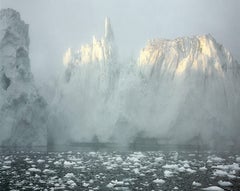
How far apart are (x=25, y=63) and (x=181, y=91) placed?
25.9 metres

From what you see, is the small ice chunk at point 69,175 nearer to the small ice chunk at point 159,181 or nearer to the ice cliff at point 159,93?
the small ice chunk at point 159,181

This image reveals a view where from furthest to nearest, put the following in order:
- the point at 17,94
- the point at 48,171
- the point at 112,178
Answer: the point at 17,94 → the point at 48,171 → the point at 112,178

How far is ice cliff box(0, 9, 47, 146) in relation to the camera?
44188mm

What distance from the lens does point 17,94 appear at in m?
45.6

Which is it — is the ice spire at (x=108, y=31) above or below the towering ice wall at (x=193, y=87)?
above

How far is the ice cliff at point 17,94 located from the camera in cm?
4419

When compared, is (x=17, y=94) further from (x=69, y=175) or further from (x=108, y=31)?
(x=69, y=175)

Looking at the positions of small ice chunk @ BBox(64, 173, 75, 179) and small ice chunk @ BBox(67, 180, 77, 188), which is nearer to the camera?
small ice chunk @ BBox(67, 180, 77, 188)

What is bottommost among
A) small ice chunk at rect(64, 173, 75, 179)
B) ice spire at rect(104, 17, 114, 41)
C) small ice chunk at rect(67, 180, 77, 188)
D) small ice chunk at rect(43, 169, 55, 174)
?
small ice chunk at rect(43, 169, 55, 174)

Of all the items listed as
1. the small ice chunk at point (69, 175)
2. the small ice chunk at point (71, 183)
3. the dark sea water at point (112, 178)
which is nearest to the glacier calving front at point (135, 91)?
the dark sea water at point (112, 178)

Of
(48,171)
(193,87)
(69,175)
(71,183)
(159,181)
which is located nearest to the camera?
(71,183)

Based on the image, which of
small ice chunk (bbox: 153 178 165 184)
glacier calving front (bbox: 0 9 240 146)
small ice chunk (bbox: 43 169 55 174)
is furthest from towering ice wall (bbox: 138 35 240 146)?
small ice chunk (bbox: 153 178 165 184)

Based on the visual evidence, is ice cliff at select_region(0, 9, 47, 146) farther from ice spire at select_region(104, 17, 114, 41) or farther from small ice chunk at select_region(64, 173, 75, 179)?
small ice chunk at select_region(64, 173, 75, 179)

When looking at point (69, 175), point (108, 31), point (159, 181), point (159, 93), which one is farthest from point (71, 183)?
point (108, 31)
